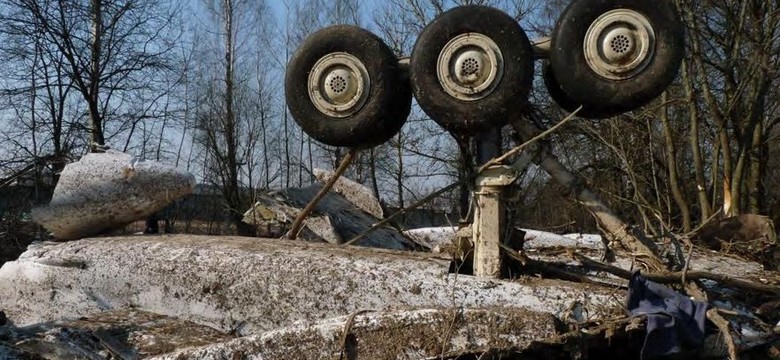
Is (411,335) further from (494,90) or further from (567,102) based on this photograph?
(567,102)

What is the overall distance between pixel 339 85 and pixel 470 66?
0.70 m

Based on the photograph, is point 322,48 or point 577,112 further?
point 322,48

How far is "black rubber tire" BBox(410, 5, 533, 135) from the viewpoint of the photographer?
368 cm

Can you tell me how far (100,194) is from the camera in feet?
17.5

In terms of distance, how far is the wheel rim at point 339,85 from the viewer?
13.1ft

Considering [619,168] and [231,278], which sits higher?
[619,168]

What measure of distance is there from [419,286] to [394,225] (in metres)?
2.20

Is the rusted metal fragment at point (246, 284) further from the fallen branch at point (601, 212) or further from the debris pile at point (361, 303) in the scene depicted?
the fallen branch at point (601, 212)

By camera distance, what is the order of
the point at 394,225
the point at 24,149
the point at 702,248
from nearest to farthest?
the point at 702,248 < the point at 394,225 < the point at 24,149

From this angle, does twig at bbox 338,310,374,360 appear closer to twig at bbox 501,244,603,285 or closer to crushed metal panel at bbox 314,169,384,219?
twig at bbox 501,244,603,285

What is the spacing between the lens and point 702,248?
5.17 m

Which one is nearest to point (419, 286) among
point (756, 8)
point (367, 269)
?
point (367, 269)

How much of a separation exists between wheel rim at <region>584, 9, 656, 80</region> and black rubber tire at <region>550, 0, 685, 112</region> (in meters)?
0.03

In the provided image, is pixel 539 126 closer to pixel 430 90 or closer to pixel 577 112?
pixel 577 112
